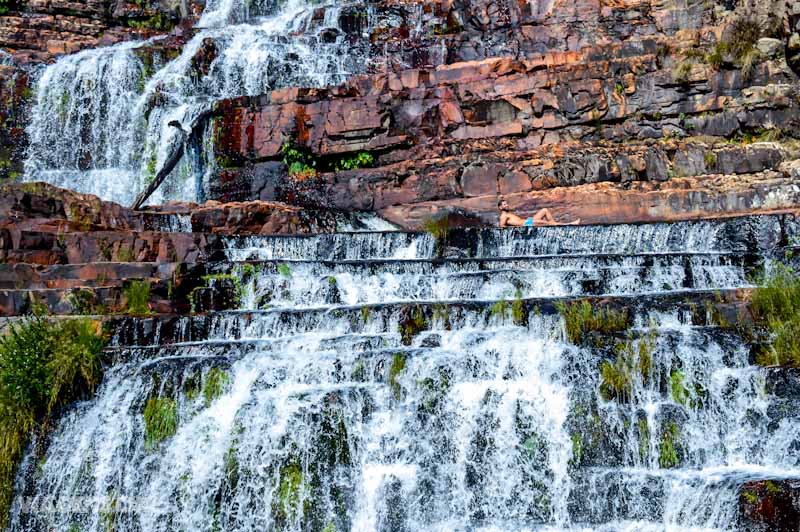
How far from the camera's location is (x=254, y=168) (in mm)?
18500

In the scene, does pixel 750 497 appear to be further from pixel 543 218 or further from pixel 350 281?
pixel 543 218

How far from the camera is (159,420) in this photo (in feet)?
27.2

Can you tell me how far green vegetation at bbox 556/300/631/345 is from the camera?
28.6 ft

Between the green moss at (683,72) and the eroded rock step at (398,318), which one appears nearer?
the eroded rock step at (398,318)

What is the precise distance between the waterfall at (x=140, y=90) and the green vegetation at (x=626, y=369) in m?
14.3

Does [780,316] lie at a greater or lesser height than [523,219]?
lesser

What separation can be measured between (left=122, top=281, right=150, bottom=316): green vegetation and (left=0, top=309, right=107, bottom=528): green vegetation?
1.15m

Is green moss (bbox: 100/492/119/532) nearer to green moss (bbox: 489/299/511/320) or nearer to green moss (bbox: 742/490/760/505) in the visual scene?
green moss (bbox: 489/299/511/320)

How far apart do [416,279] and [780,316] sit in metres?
4.93

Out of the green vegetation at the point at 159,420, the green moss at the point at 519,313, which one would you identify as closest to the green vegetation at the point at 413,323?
the green moss at the point at 519,313

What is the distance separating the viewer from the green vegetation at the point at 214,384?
854 centimetres

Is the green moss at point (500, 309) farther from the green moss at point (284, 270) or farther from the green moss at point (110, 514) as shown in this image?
the green moss at point (110, 514)

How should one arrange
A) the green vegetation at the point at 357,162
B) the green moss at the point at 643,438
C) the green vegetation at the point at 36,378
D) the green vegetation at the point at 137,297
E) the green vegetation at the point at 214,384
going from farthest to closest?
the green vegetation at the point at 357,162 → the green vegetation at the point at 137,297 → the green vegetation at the point at 214,384 → the green vegetation at the point at 36,378 → the green moss at the point at 643,438

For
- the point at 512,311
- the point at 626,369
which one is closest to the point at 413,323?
the point at 512,311
